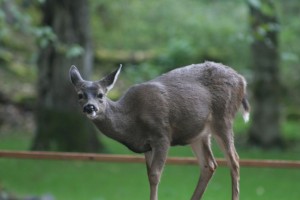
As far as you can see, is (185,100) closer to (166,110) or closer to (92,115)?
(166,110)

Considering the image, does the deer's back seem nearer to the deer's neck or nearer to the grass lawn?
the deer's neck

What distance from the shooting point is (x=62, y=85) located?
46.2 ft

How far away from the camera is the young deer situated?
518 centimetres

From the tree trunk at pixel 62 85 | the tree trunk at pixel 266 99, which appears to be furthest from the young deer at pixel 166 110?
the tree trunk at pixel 266 99

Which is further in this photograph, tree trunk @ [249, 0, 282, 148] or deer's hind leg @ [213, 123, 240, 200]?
tree trunk @ [249, 0, 282, 148]

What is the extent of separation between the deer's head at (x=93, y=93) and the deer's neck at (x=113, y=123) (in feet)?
0.20

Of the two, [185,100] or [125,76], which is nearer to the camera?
[185,100]

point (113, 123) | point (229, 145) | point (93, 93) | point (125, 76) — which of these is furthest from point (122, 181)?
point (125, 76)

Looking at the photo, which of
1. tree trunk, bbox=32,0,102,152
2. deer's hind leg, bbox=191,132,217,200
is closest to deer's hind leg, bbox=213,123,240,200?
deer's hind leg, bbox=191,132,217,200

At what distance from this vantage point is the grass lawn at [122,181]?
11.0m

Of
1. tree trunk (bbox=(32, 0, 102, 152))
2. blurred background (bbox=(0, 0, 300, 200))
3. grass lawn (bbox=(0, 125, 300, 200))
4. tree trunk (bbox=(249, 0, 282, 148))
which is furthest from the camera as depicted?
tree trunk (bbox=(249, 0, 282, 148))

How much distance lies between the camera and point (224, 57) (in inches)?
881

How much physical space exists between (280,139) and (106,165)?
15.2 feet

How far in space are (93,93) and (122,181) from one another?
25.2 feet
